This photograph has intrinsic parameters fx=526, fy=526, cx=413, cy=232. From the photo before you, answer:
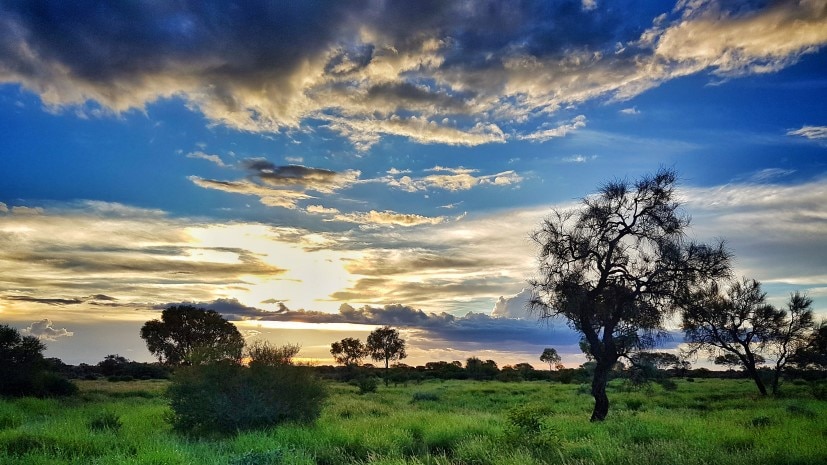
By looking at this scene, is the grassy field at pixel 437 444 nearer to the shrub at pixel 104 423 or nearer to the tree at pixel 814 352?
the shrub at pixel 104 423

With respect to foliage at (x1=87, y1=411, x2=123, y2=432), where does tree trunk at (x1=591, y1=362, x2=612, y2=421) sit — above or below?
above

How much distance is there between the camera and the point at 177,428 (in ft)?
58.0

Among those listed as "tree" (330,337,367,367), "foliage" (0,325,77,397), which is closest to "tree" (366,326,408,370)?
"tree" (330,337,367,367)

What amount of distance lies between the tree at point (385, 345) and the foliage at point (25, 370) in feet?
194

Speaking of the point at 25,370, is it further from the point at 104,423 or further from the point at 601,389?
the point at 601,389

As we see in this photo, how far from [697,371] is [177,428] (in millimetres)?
87767

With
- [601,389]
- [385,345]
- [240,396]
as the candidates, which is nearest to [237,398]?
[240,396]

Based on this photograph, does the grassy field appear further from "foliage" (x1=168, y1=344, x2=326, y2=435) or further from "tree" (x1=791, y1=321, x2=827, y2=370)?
"tree" (x1=791, y1=321, x2=827, y2=370)

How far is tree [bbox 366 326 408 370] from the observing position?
92188 mm

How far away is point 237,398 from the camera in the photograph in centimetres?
1761

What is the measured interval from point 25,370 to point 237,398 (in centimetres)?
2495

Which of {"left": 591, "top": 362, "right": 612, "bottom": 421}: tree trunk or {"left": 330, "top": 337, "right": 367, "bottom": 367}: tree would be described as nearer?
{"left": 591, "top": 362, "right": 612, "bottom": 421}: tree trunk

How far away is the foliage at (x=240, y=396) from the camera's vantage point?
17.3 meters

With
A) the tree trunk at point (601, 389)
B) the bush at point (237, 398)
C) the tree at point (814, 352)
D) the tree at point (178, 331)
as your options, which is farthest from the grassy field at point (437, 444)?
the tree at point (178, 331)
